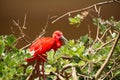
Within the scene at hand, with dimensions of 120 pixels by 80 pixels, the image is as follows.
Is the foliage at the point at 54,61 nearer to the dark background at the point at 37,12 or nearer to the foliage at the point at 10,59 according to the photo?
the foliage at the point at 10,59

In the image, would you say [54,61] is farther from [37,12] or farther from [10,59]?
[37,12]

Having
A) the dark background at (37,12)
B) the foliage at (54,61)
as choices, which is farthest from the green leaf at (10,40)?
the dark background at (37,12)

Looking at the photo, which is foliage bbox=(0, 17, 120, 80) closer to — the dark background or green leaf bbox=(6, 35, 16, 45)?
green leaf bbox=(6, 35, 16, 45)

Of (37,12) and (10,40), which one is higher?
(37,12)

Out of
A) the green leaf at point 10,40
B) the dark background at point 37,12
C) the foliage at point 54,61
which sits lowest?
the foliage at point 54,61

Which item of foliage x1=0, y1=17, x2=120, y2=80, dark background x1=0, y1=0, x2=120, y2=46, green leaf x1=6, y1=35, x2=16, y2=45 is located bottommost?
foliage x1=0, y1=17, x2=120, y2=80

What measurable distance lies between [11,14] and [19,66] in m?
1.77

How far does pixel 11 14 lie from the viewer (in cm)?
295

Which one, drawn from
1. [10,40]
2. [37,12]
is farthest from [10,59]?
[37,12]

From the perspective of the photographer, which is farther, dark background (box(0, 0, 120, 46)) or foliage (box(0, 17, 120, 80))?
dark background (box(0, 0, 120, 46))

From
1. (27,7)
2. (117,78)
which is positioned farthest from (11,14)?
(117,78)

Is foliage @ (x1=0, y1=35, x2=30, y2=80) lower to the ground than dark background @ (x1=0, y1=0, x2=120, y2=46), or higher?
lower

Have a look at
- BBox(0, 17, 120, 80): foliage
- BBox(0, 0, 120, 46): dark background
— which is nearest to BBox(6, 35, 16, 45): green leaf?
BBox(0, 17, 120, 80): foliage

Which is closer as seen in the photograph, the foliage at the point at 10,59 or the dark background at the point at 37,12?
the foliage at the point at 10,59
